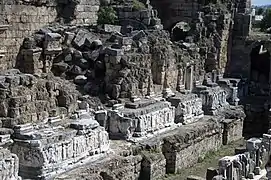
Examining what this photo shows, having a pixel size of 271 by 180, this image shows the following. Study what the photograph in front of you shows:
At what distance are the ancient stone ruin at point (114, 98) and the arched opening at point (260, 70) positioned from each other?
82 centimetres

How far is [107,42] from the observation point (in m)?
19.4

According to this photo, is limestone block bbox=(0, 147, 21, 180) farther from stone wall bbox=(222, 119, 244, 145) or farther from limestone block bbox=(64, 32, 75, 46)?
stone wall bbox=(222, 119, 244, 145)

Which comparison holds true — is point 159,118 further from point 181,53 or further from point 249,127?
point 249,127

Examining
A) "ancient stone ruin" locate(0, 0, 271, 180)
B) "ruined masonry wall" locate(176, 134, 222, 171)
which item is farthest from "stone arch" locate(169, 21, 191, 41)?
"ruined masonry wall" locate(176, 134, 222, 171)

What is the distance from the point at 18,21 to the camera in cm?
1695

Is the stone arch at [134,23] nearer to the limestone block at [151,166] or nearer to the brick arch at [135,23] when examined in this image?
the brick arch at [135,23]

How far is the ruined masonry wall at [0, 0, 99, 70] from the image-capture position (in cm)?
1636

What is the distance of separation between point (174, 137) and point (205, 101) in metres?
5.08

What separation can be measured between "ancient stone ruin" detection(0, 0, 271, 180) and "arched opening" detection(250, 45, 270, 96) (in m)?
0.82

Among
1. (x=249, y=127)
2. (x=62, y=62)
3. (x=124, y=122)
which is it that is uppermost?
(x=62, y=62)

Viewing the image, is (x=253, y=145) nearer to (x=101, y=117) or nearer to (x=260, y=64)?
(x=101, y=117)

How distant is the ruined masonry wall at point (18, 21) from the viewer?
53.7 ft

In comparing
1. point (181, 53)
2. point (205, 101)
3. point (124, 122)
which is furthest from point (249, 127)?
point (124, 122)

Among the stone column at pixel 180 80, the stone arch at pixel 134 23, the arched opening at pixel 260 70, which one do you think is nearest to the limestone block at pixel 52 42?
the stone column at pixel 180 80
